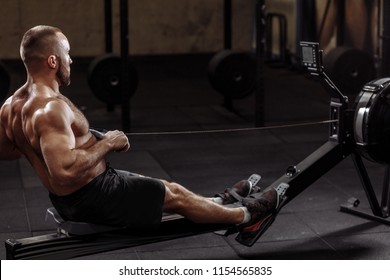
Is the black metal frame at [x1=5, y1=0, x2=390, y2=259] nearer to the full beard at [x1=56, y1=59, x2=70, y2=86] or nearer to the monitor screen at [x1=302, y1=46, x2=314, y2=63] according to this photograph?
the monitor screen at [x1=302, y1=46, x2=314, y2=63]

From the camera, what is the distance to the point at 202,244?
463 cm

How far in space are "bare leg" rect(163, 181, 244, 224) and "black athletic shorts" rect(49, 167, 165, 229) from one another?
6 cm

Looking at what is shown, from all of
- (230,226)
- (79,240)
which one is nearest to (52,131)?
(79,240)

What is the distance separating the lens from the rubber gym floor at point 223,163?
4582 mm

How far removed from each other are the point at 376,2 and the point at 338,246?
20.2 feet

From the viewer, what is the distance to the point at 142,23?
Result: 12.8m

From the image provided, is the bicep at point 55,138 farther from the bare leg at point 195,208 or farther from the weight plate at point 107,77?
the weight plate at point 107,77

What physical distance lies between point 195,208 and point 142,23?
9.07 m

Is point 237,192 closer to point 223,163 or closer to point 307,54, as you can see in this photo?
point 307,54

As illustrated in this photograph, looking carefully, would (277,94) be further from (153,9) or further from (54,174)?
(54,174)

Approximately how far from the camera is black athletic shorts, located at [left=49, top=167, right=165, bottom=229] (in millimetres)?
3676

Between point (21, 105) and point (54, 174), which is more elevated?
point (21, 105)

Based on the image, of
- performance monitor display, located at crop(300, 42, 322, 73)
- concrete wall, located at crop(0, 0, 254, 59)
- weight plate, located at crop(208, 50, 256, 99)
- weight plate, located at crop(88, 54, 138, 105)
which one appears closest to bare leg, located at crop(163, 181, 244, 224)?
performance monitor display, located at crop(300, 42, 322, 73)

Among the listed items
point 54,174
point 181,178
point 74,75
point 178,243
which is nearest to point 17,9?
point 74,75
